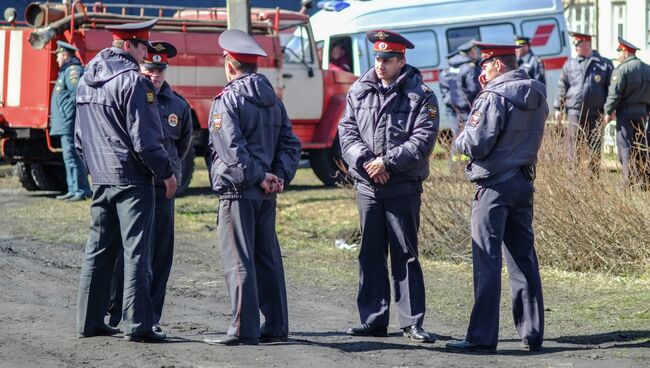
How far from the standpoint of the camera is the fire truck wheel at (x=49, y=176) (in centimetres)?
1709

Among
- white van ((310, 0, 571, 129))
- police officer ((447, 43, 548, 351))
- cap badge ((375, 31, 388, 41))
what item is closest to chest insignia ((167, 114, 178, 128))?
cap badge ((375, 31, 388, 41))

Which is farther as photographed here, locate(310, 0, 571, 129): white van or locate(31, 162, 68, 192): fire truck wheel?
locate(310, 0, 571, 129): white van

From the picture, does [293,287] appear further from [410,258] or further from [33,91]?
[33,91]

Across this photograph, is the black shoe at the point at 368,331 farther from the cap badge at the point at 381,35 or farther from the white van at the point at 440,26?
the white van at the point at 440,26

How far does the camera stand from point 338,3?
21.5m

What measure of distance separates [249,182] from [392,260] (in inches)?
45.0

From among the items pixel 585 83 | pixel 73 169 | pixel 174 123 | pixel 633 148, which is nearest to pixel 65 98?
pixel 73 169

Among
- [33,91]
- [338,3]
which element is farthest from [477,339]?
[338,3]

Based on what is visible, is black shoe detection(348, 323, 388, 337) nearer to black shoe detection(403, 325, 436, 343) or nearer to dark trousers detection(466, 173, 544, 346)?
black shoe detection(403, 325, 436, 343)

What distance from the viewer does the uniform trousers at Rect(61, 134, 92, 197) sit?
51.5 feet

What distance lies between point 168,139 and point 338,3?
1363cm

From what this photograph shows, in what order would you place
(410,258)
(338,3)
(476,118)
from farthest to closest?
(338,3) < (410,258) < (476,118)

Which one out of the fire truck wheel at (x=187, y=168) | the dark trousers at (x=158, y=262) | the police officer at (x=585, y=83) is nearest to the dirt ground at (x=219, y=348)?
the dark trousers at (x=158, y=262)

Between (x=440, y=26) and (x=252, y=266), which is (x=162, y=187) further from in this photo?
(x=440, y=26)
